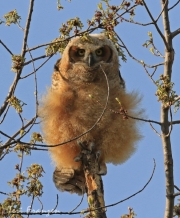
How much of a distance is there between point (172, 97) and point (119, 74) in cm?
210

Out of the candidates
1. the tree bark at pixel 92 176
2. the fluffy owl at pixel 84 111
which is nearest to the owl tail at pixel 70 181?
the fluffy owl at pixel 84 111

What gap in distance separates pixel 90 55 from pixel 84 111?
0.71m

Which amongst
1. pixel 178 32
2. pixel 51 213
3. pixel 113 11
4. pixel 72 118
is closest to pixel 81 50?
pixel 72 118

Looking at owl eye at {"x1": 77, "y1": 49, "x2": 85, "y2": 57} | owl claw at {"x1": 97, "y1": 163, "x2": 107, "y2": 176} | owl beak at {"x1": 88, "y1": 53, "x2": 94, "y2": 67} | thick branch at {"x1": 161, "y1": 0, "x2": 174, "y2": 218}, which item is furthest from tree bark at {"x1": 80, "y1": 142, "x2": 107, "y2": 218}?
thick branch at {"x1": 161, "y1": 0, "x2": 174, "y2": 218}

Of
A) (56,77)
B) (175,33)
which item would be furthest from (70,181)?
(175,33)

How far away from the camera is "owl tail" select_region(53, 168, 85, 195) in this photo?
588 cm

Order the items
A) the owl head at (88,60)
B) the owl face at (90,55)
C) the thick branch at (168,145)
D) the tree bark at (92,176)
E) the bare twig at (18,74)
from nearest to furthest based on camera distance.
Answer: the thick branch at (168,145) < the bare twig at (18,74) < the tree bark at (92,176) < the owl head at (88,60) < the owl face at (90,55)

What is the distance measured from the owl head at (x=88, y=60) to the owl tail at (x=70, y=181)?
3.33 feet

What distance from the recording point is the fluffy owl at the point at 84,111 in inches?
221

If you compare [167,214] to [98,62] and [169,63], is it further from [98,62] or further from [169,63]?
[98,62]

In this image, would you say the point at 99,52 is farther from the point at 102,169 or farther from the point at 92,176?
the point at 92,176

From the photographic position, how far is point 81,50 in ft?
19.9

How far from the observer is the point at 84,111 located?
5.57 metres

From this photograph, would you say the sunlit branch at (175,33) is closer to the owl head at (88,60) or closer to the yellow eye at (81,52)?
the owl head at (88,60)
